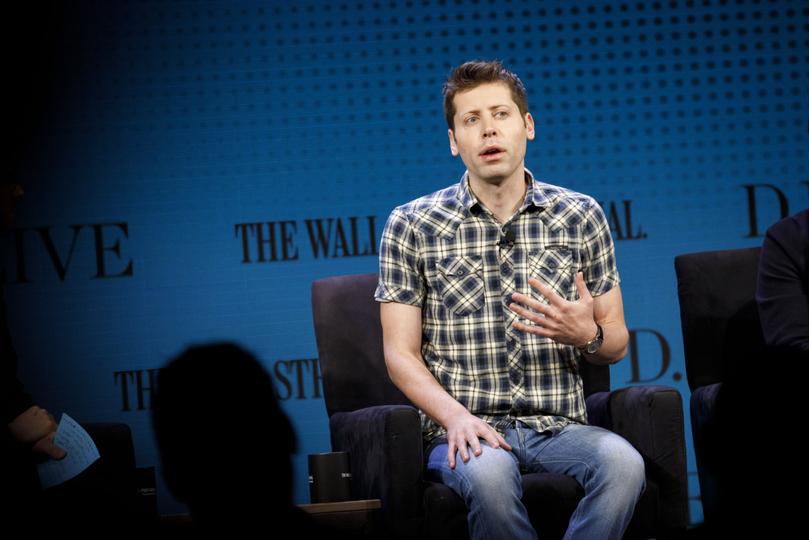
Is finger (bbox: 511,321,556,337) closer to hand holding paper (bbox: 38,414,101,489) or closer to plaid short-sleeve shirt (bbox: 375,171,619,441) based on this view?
plaid short-sleeve shirt (bbox: 375,171,619,441)

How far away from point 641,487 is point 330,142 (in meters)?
2.08

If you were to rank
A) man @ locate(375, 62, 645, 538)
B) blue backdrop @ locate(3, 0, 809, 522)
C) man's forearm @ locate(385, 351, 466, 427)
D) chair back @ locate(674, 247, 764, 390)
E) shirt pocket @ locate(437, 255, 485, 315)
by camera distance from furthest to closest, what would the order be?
1. blue backdrop @ locate(3, 0, 809, 522)
2. chair back @ locate(674, 247, 764, 390)
3. shirt pocket @ locate(437, 255, 485, 315)
4. man @ locate(375, 62, 645, 538)
5. man's forearm @ locate(385, 351, 466, 427)

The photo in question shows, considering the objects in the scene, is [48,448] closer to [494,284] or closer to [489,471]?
[489,471]

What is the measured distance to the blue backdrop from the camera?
389cm

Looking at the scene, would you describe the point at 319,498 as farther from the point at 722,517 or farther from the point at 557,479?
the point at 722,517

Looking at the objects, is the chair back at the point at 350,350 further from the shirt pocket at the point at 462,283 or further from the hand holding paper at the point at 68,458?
the hand holding paper at the point at 68,458

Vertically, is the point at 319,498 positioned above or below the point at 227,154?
below

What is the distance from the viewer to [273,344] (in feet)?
12.8

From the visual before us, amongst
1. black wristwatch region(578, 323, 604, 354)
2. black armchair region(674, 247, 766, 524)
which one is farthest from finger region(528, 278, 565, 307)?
black armchair region(674, 247, 766, 524)

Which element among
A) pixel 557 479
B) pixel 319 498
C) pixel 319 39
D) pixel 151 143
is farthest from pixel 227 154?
pixel 557 479

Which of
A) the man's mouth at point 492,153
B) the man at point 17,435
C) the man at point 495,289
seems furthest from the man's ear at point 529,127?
the man at point 17,435

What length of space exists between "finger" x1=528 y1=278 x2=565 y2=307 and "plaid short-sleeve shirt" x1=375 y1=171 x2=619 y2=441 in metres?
0.33

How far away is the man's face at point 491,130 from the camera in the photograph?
2.69 metres

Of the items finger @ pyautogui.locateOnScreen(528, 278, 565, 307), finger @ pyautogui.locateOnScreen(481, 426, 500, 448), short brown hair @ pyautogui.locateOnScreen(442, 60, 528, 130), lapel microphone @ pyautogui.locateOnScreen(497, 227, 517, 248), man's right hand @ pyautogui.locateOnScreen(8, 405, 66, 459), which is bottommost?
finger @ pyautogui.locateOnScreen(481, 426, 500, 448)
